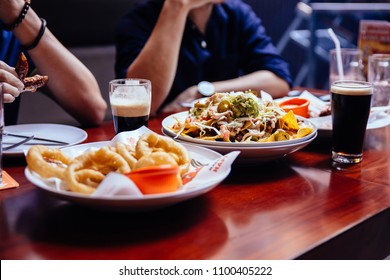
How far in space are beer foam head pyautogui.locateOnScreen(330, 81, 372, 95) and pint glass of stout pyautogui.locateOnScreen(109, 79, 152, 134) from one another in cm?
47

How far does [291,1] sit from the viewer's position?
18.8 ft

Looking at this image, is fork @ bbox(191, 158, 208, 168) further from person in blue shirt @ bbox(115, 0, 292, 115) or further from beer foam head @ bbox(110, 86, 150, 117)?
person in blue shirt @ bbox(115, 0, 292, 115)

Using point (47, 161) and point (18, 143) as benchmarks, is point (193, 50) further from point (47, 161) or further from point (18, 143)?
point (47, 161)

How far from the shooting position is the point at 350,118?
1092 mm

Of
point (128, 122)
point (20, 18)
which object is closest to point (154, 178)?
point (128, 122)

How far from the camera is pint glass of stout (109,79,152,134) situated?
1177 millimetres

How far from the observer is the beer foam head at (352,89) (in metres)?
1.07

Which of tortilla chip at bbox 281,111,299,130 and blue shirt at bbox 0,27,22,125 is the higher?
blue shirt at bbox 0,27,22,125

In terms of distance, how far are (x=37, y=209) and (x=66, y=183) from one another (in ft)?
0.31

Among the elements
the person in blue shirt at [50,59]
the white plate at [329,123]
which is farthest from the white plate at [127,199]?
the person in blue shirt at [50,59]

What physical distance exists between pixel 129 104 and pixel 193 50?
1288 mm

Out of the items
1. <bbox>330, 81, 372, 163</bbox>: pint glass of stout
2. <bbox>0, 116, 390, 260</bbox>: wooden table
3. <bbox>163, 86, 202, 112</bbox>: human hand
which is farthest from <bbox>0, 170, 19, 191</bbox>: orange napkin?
<bbox>163, 86, 202, 112</bbox>: human hand

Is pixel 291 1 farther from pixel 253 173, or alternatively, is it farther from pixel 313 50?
pixel 253 173

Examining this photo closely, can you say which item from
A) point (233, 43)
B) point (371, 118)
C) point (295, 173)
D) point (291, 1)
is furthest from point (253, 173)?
point (291, 1)
